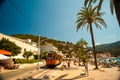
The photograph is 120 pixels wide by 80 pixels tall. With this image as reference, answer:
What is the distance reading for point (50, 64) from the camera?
47281 mm

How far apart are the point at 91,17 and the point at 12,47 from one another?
32.7 metres

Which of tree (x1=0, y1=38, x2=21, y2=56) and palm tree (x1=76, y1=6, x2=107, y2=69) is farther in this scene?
tree (x1=0, y1=38, x2=21, y2=56)

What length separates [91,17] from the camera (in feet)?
123

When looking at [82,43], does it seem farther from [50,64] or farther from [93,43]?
[93,43]

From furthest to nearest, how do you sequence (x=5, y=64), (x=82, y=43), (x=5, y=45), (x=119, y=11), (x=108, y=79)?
(x=82, y=43), (x=5, y=45), (x=5, y=64), (x=108, y=79), (x=119, y=11)

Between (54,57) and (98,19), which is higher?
(98,19)

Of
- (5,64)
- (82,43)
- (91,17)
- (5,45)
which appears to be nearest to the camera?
(91,17)

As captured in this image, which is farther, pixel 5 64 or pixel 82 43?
pixel 82 43

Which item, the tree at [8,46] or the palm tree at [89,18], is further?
the tree at [8,46]

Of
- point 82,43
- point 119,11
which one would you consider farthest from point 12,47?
point 119,11

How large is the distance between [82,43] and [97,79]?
5335 centimetres

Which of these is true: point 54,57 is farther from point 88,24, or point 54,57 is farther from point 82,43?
point 82,43

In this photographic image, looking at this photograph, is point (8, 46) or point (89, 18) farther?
point (8, 46)

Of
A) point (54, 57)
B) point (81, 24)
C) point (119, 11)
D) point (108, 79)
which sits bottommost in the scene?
point (108, 79)
